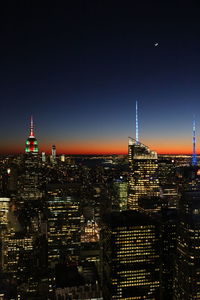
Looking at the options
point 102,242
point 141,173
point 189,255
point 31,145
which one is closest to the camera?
point 189,255

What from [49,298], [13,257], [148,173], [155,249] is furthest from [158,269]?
[148,173]

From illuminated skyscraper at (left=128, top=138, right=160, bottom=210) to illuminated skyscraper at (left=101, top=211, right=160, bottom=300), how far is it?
9795mm

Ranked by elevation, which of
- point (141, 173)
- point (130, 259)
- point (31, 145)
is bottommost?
point (130, 259)

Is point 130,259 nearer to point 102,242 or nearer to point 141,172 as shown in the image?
point 102,242

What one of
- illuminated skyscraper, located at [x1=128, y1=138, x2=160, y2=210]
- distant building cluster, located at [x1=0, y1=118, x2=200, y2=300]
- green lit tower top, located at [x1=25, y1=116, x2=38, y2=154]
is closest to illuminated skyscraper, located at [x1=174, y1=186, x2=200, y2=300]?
distant building cluster, located at [x1=0, y1=118, x2=200, y2=300]

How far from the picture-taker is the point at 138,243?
12484 mm

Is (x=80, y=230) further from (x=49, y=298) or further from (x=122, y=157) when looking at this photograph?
(x=122, y=157)

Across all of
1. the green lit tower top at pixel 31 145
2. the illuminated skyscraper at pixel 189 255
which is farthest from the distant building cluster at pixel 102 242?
the green lit tower top at pixel 31 145

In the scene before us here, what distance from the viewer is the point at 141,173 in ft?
84.2

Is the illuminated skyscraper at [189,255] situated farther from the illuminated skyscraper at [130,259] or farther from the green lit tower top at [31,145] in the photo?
the green lit tower top at [31,145]

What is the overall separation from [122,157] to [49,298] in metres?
22.0

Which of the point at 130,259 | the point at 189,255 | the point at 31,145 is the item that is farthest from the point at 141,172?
the point at 189,255

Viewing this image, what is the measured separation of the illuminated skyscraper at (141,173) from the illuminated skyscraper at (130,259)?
32.1ft

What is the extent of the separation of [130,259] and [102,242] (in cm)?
171
